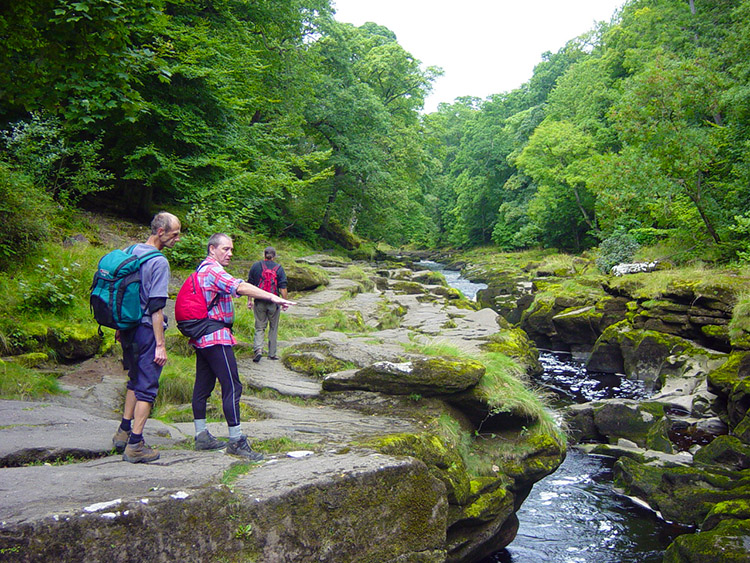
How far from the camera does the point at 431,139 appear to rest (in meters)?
34.5

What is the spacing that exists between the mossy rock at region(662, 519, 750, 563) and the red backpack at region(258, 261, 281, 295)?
20.3ft

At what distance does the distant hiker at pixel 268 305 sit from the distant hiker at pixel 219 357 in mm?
3470

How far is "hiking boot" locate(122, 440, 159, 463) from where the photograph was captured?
369cm

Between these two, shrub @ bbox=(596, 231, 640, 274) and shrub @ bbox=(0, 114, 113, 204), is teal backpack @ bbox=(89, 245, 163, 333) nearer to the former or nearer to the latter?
shrub @ bbox=(0, 114, 113, 204)

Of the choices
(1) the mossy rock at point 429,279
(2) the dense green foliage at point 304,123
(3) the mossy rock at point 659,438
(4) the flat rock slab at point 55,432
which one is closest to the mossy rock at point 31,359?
(4) the flat rock slab at point 55,432

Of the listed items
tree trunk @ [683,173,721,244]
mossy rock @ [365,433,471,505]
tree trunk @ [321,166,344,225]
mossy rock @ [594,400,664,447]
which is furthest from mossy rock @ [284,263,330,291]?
tree trunk @ [683,173,721,244]

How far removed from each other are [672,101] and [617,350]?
9419 millimetres

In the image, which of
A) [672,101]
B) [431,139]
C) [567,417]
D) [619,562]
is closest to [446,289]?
[567,417]

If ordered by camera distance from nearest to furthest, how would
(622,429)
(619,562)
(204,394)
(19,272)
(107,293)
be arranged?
(107,293)
(204,394)
(619,562)
(19,272)
(622,429)

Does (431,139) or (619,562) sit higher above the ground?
(431,139)

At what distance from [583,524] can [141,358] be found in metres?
6.36

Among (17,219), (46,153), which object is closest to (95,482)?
(17,219)

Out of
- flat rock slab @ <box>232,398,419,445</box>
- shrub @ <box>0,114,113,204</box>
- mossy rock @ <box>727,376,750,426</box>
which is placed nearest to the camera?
flat rock slab @ <box>232,398,419,445</box>

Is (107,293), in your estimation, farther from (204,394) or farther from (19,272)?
(19,272)
